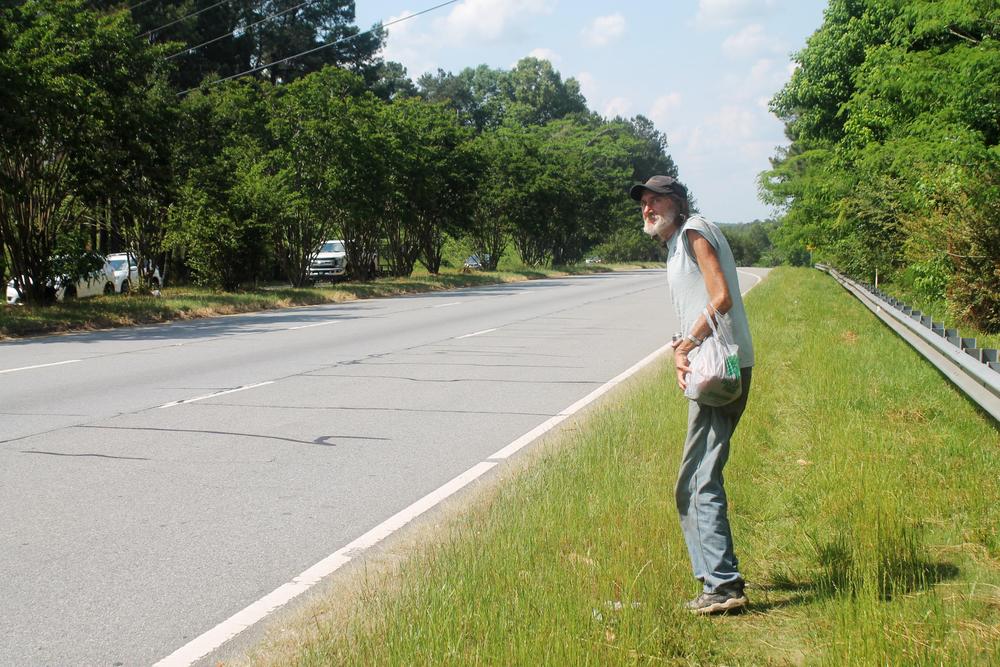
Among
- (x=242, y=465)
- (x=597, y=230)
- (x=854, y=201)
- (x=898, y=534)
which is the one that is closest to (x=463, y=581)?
(x=898, y=534)

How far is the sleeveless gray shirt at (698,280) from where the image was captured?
424cm

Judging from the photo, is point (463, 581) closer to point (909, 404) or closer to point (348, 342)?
point (909, 404)

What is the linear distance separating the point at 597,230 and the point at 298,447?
70.8m

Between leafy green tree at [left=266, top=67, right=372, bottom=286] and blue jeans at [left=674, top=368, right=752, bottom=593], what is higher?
leafy green tree at [left=266, top=67, right=372, bottom=286]

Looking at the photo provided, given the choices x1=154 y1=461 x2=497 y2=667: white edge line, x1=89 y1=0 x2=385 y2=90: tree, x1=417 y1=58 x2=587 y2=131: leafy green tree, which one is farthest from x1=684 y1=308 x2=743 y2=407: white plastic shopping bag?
x1=417 y1=58 x2=587 y2=131: leafy green tree

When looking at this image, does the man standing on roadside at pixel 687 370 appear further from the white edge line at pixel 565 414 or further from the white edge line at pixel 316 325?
the white edge line at pixel 316 325

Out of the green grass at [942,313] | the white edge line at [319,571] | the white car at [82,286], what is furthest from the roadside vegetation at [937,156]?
the white car at [82,286]

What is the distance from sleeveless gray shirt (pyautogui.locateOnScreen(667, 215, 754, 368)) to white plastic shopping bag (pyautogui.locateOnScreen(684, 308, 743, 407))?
67 mm

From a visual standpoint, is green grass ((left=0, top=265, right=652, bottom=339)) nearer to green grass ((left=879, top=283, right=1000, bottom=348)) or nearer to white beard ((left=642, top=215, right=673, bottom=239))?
green grass ((left=879, top=283, right=1000, bottom=348))

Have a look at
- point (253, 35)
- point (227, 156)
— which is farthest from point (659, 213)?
point (253, 35)

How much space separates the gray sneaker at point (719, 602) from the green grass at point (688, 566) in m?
0.06

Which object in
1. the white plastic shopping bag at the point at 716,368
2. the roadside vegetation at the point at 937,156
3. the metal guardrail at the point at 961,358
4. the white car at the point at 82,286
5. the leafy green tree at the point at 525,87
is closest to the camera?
the white plastic shopping bag at the point at 716,368

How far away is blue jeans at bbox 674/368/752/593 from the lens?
4.13m

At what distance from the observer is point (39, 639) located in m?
4.09
